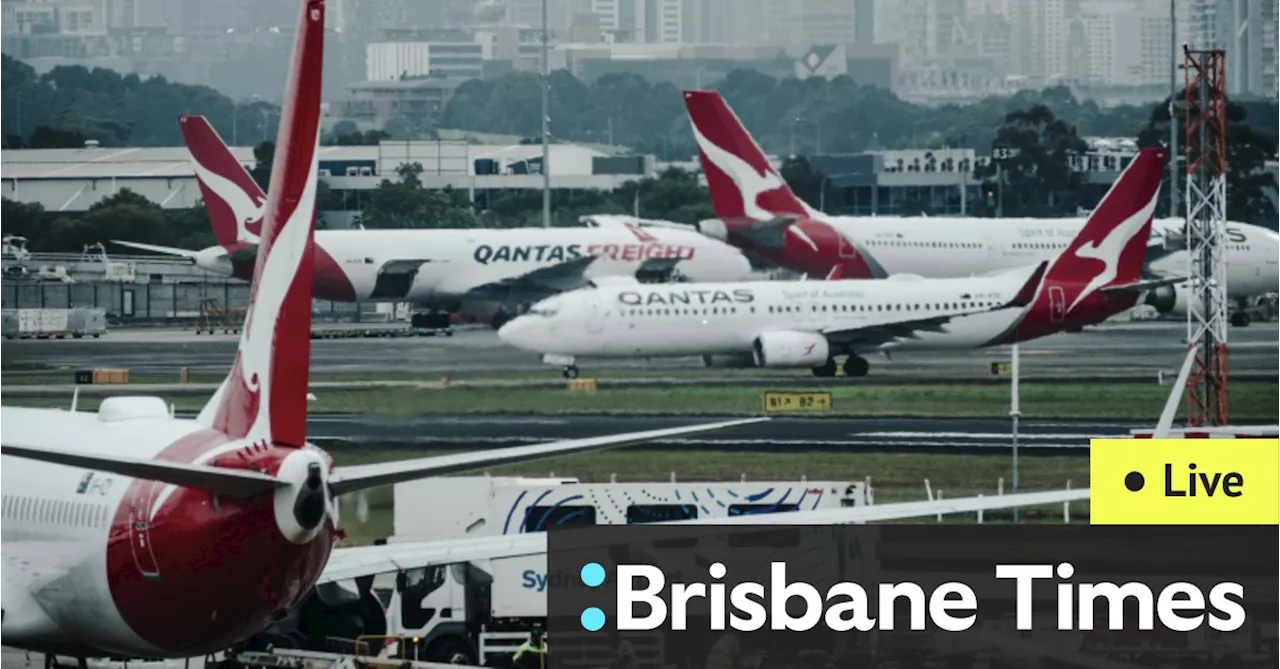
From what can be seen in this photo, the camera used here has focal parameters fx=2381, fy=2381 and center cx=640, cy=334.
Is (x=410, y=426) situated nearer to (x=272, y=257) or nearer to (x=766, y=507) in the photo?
(x=766, y=507)

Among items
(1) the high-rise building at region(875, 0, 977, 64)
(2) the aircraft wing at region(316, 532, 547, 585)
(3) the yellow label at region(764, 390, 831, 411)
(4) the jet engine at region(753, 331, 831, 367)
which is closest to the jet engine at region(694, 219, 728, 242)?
(4) the jet engine at region(753, 331, 831, 367)

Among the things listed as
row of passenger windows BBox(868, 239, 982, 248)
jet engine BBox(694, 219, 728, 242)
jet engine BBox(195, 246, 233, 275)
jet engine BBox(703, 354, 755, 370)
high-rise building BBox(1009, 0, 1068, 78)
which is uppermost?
high-rise building BBox(1009, 0, 1068, 78)

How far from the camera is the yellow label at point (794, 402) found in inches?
2334

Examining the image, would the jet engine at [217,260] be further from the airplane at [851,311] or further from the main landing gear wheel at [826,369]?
the main landing gear wheel at [826,369]

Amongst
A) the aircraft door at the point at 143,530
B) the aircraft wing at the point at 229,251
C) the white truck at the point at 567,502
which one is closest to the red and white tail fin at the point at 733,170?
the aircraft wing at the point at 229,251

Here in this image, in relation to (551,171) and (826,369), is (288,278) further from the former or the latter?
(551,171)

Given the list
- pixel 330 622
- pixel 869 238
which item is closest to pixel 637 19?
pixel 869 238

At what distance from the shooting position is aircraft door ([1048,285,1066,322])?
70.9 meters

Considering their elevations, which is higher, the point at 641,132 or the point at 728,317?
the point at 641,132

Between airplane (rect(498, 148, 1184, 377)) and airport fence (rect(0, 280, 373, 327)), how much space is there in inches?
1043

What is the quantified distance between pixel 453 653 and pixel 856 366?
42.1 meters

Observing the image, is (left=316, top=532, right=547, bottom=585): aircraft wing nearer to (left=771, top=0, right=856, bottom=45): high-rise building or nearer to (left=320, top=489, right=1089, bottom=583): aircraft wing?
(left=320, top=489, right=1089, bottom=583): aircraft wing

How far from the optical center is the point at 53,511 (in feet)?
77.8

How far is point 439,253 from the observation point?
90.5 m
